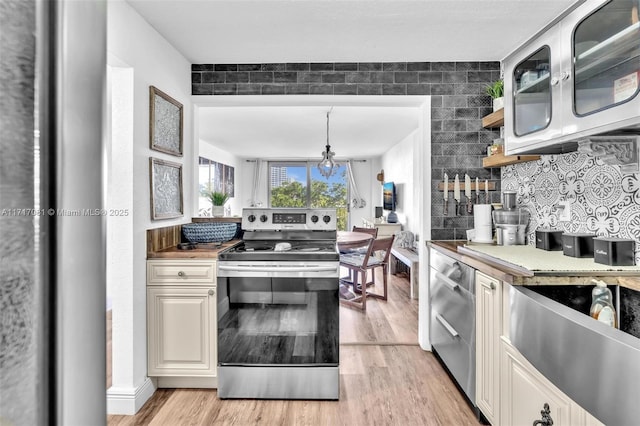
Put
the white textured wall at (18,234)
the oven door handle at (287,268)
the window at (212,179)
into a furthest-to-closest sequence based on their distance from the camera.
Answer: the window at (212,179), the oven door handle at (287,268), the white textured wall at (18,234)

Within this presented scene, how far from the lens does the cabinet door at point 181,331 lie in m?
2.29

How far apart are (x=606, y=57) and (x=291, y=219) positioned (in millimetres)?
2102

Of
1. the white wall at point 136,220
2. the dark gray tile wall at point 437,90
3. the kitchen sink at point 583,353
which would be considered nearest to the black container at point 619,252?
the kitchen sink at point 583,353

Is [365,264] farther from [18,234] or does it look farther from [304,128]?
[18,234]

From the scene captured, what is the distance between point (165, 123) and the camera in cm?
251

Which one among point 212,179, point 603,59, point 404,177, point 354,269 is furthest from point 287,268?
point 212,179

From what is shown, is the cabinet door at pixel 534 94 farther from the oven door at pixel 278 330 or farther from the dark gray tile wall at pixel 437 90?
the oven door at pixel 278 330

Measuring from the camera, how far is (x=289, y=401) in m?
2.25

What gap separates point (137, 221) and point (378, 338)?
7.20 feet

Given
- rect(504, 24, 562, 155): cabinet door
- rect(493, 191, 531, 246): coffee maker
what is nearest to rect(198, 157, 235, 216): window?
rect(493, 191, 531, 246): coffee maker

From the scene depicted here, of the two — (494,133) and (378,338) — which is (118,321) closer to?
(378,338)

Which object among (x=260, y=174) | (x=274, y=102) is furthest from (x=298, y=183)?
(x=274, y=102)

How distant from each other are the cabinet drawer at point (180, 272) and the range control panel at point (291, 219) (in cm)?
69

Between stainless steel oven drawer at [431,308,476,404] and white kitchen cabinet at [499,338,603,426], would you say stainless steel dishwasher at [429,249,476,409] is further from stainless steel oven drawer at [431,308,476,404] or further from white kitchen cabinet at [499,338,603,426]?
white kitchen cabinet at [499,338,603,426]
